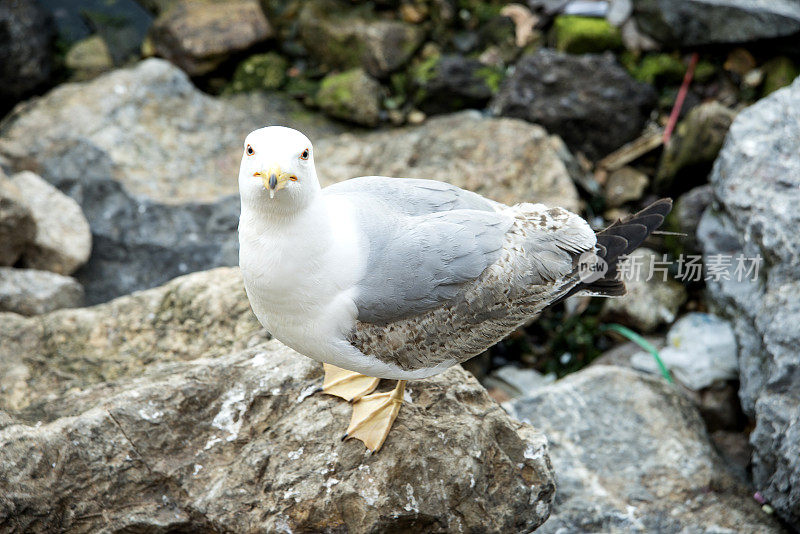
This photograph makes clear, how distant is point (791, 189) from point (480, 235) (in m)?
2.70

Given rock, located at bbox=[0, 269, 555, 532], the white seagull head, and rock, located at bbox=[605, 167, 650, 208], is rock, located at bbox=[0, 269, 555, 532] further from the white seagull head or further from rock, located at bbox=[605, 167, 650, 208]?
rock, located at bbox=[605, 167, 650, 208]

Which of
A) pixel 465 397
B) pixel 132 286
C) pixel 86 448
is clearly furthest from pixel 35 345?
pixel 465 397

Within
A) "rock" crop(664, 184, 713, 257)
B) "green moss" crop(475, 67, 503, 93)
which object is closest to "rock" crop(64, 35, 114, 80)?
"green moss" crop(475, 67, 503, 93)

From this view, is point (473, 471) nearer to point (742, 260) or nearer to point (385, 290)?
point (385, 290)

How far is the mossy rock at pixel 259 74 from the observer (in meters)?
8.38

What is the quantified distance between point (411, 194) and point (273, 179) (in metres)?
1.03

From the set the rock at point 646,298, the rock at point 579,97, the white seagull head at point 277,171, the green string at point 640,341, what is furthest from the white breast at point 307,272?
the rock at point 579,97

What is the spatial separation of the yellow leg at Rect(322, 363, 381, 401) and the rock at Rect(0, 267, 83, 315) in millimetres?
2746

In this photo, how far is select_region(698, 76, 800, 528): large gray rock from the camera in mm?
4676

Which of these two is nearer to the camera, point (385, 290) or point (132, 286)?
point (385, 290)

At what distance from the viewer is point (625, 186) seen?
7102mm

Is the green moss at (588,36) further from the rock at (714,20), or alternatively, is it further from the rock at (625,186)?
the rock at (625,186)

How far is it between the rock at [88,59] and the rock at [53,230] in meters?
2.55

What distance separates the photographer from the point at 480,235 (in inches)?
147
